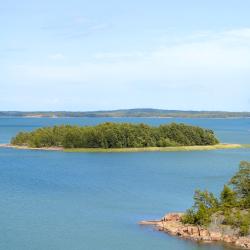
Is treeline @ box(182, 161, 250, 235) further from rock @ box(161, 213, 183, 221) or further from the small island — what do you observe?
the small island

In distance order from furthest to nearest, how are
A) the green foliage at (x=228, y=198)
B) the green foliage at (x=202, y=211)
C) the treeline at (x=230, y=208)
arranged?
the green foliage at (x=228, y=198) → the green foliage at (x=202, y=211) → the treeline at (x=230, y=208)

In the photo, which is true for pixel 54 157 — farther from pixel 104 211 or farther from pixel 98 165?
pixel 104 211

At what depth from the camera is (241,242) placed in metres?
42.3

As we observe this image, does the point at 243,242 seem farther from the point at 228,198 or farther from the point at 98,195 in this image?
the point at 98,195

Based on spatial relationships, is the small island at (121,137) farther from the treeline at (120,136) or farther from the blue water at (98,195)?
the blue water at (98,195)

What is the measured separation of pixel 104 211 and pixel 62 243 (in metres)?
10.8

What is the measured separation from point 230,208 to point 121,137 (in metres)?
75.4

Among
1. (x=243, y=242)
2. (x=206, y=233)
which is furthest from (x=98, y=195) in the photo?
(x=243, y=242)

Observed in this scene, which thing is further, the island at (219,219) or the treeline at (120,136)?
the treeline at (120,136)

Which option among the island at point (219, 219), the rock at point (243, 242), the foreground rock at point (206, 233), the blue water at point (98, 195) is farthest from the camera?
the blue water at point (98, 195)

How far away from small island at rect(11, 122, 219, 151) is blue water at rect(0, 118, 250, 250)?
8.46 meters

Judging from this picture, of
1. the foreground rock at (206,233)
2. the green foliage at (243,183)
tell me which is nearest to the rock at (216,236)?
the foreground rock at (206,233)

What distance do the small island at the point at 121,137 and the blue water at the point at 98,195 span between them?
27.7ft

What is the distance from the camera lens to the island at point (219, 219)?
4334 centimetres
